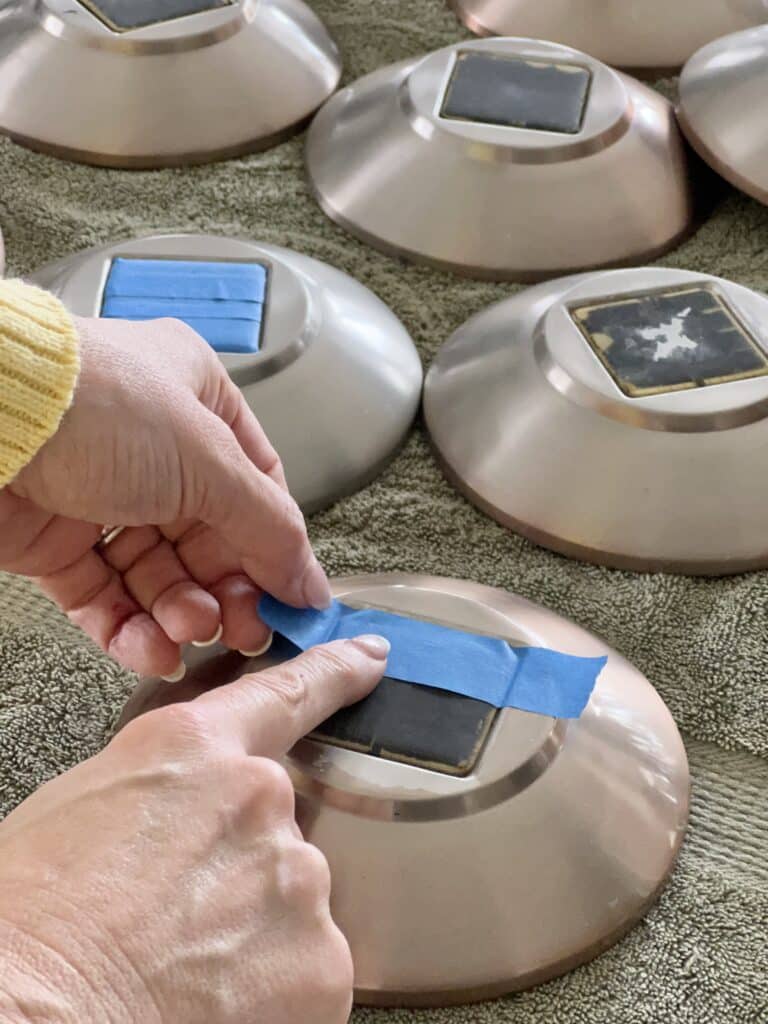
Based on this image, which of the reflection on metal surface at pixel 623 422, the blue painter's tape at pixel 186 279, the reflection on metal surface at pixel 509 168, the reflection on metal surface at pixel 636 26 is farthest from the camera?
the reflection on metal surface at pixel 636 26

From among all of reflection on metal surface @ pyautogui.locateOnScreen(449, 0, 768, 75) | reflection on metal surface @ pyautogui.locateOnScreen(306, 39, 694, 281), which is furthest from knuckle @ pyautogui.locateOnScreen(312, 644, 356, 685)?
reflection on metal surface @ pyautogui.locateOnScreen(449, 0, 768, 75)

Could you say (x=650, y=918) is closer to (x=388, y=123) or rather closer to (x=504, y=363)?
(x=504, y=363)

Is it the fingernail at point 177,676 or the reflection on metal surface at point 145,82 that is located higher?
the reflection on metal surface at point 145,82

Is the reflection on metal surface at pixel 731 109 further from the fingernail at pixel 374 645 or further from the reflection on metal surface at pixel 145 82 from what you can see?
the fingernail at pixel 374 645

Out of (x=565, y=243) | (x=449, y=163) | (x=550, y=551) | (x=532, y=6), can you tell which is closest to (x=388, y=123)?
(x=449, y=163)

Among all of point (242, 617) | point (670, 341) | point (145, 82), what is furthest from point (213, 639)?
point (145, 82)

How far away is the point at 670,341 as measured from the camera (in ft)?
3.46

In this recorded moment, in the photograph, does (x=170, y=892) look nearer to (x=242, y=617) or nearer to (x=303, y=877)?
(x=303, y=877)

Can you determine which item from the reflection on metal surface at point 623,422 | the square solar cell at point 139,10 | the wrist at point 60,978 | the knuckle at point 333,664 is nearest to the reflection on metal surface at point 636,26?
the square solar cell at point 139,10

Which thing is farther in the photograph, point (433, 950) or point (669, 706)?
point (669, 706)

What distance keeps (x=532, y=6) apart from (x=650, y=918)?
1.10m

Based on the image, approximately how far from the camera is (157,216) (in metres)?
1.31

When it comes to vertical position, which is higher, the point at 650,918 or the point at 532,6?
the point at 532,6

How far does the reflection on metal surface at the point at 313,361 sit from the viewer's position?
1029 millimetres
